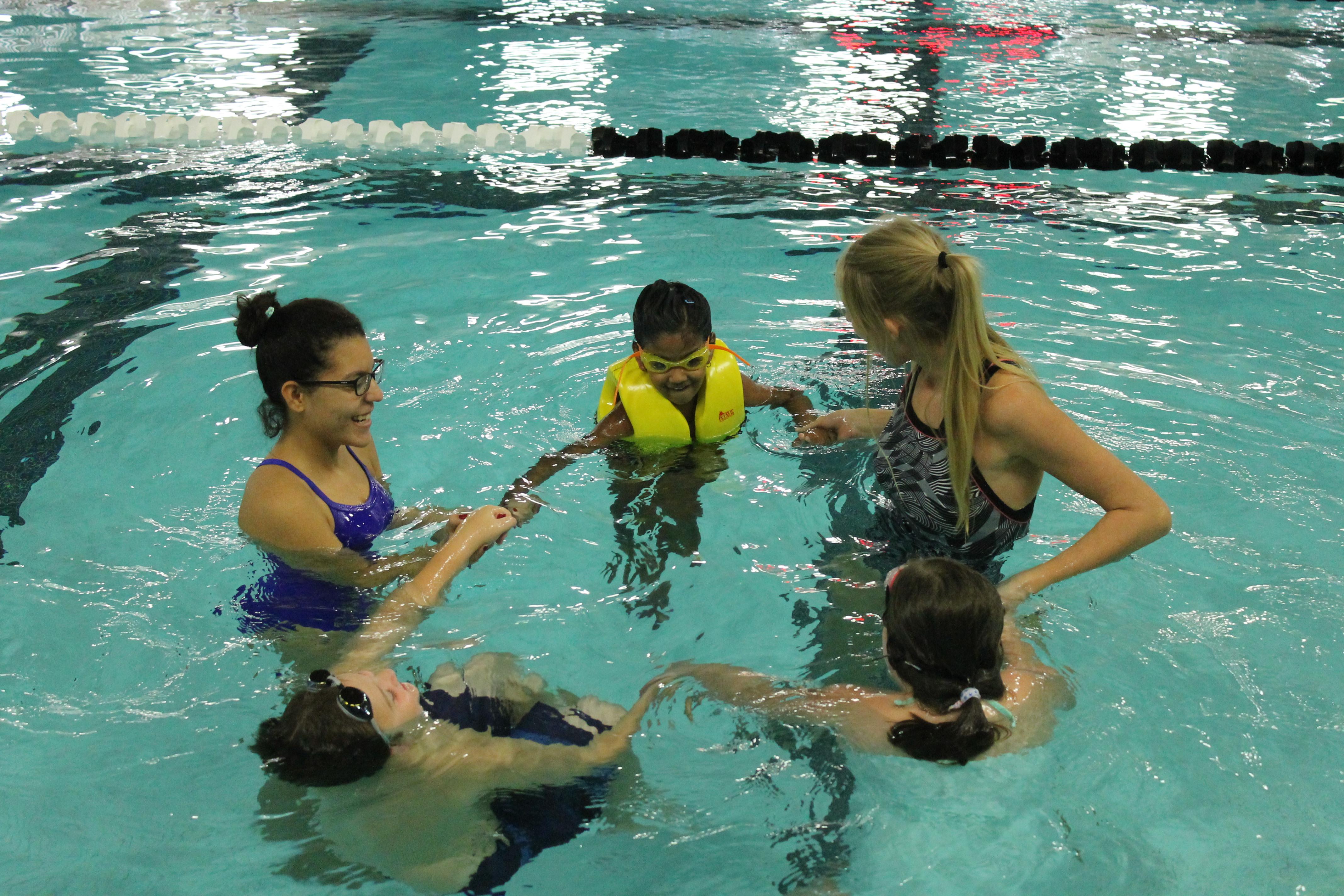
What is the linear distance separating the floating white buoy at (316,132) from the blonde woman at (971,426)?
24.4 feet

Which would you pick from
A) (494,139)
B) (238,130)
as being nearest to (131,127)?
(238,130)

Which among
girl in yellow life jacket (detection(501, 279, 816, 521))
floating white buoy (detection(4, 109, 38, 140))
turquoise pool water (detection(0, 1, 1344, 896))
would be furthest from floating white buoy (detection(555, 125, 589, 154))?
girl in yellow life jacket (detection(501, 279, 816, 521))

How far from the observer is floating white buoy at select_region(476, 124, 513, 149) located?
8883mm

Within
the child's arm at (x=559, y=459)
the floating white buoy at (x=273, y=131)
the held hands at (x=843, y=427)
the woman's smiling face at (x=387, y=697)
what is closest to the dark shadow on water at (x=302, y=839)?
the woman's smiling face at (x=387, y=697)

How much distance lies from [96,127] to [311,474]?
301 inches

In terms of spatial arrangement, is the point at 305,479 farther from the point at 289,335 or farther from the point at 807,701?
the point at 807,701

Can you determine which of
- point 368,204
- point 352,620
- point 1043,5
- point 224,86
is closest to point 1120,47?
point 1043,5

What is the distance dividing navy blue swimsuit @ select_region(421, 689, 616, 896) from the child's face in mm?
1502

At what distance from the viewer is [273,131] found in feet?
29.8

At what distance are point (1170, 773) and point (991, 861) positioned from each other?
0.62 metres

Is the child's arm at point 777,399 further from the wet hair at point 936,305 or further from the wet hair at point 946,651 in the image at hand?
the wet hair at point 946,651

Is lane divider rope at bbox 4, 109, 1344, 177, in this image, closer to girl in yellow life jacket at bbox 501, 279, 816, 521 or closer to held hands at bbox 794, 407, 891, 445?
girl in yellow life jacket at bbox 501, 279, 816, 521

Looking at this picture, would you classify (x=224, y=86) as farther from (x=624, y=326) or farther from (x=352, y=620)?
(x=352, y=620)

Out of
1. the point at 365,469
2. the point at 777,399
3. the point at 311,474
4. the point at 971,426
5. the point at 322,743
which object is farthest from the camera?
the point at 777,399
